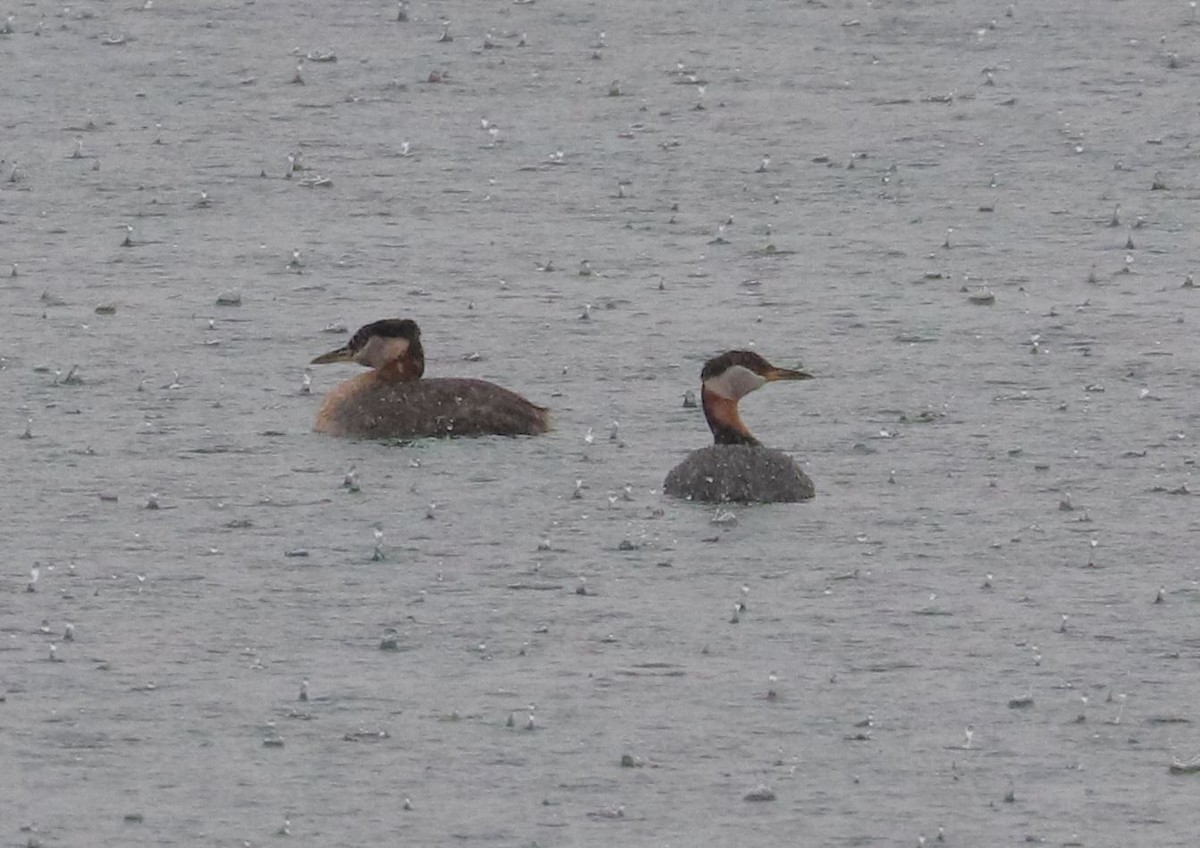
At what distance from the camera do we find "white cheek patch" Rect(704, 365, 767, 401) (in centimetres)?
1493

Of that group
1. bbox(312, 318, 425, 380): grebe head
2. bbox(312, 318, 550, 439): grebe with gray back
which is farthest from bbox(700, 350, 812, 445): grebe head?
bbox(312, 318, 425, 380): grebe head

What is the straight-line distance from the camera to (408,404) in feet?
51.7

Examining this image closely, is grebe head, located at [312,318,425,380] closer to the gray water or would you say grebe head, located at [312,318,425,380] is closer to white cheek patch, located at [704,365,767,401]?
the gray water

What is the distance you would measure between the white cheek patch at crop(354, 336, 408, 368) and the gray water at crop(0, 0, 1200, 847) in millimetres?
554

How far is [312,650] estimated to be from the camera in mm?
11422

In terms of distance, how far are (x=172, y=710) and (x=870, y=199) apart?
487 inches

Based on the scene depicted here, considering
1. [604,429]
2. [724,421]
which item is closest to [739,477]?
[724,421]

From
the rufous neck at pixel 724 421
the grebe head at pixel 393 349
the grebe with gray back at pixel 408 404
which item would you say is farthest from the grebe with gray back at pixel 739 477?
the grebe head at pixel 393 349

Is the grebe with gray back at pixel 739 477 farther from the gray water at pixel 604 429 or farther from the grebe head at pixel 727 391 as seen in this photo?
the grebe head at pixel 727 391

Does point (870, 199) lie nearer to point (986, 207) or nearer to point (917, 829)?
point (986, 207)

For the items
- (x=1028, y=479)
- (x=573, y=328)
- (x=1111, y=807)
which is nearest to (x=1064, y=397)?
(x=1028, y=479)

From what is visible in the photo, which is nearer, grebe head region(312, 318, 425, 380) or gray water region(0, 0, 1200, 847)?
gray water region(0, 0, 1200, 847)

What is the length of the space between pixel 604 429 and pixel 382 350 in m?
1.39

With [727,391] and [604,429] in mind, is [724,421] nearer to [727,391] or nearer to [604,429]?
[727,391]
